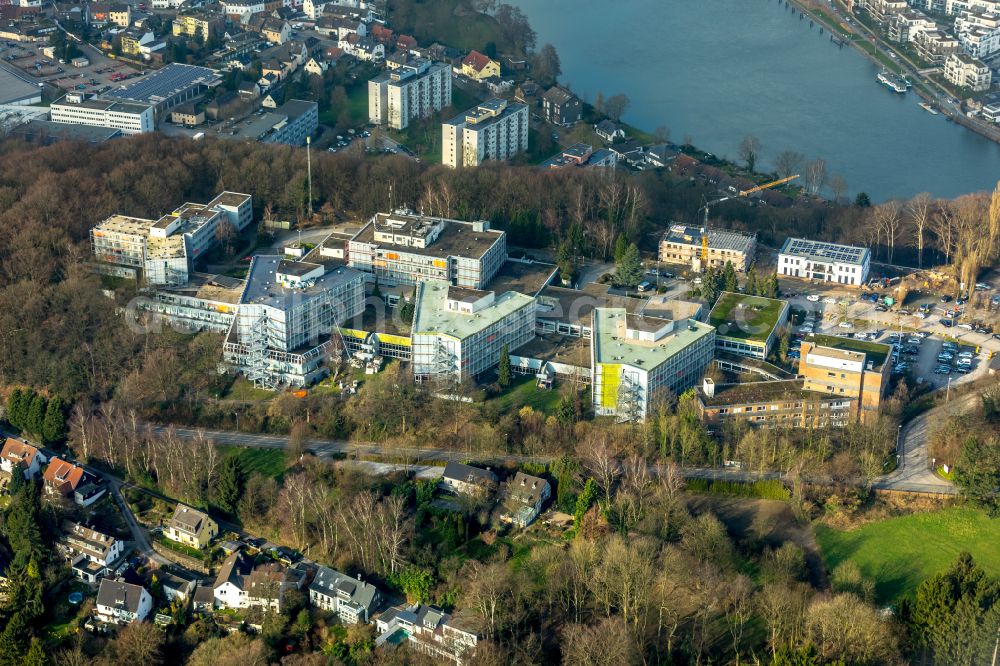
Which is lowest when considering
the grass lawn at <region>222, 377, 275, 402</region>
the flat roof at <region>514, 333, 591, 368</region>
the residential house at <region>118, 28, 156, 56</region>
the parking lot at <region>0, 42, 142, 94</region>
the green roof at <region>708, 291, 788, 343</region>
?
the grass lawn at <region>222, 377, 275, 402</region>

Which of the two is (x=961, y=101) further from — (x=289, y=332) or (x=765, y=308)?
(x=289, y=332)

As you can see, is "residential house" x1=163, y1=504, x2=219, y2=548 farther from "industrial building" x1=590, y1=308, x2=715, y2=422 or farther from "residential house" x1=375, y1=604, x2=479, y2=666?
"industrial building" x1=590, y1=308, x2=715, y2=422

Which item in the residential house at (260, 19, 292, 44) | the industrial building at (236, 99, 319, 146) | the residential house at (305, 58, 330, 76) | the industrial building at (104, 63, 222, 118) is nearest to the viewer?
the industrial building at (236, 99, 319, 146)

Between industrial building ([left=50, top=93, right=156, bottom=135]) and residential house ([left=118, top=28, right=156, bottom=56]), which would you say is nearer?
industrial building ([left=50, top=93, right=156, bottom=135])

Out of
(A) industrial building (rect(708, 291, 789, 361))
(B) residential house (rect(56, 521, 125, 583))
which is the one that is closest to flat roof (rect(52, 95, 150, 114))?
(B) residential house (rect(56, 521, 125, 583))

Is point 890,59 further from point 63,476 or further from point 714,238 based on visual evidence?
point 63,476

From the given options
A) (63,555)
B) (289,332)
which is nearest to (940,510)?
(289,332)

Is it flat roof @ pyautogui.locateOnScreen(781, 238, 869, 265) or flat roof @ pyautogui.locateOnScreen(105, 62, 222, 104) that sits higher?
Answer: flat roof @ pyautogui.locateOnScreen(105, 62, 222, 104)

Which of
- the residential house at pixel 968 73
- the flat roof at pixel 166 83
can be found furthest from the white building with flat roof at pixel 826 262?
the flat roof at pixel 166 83
